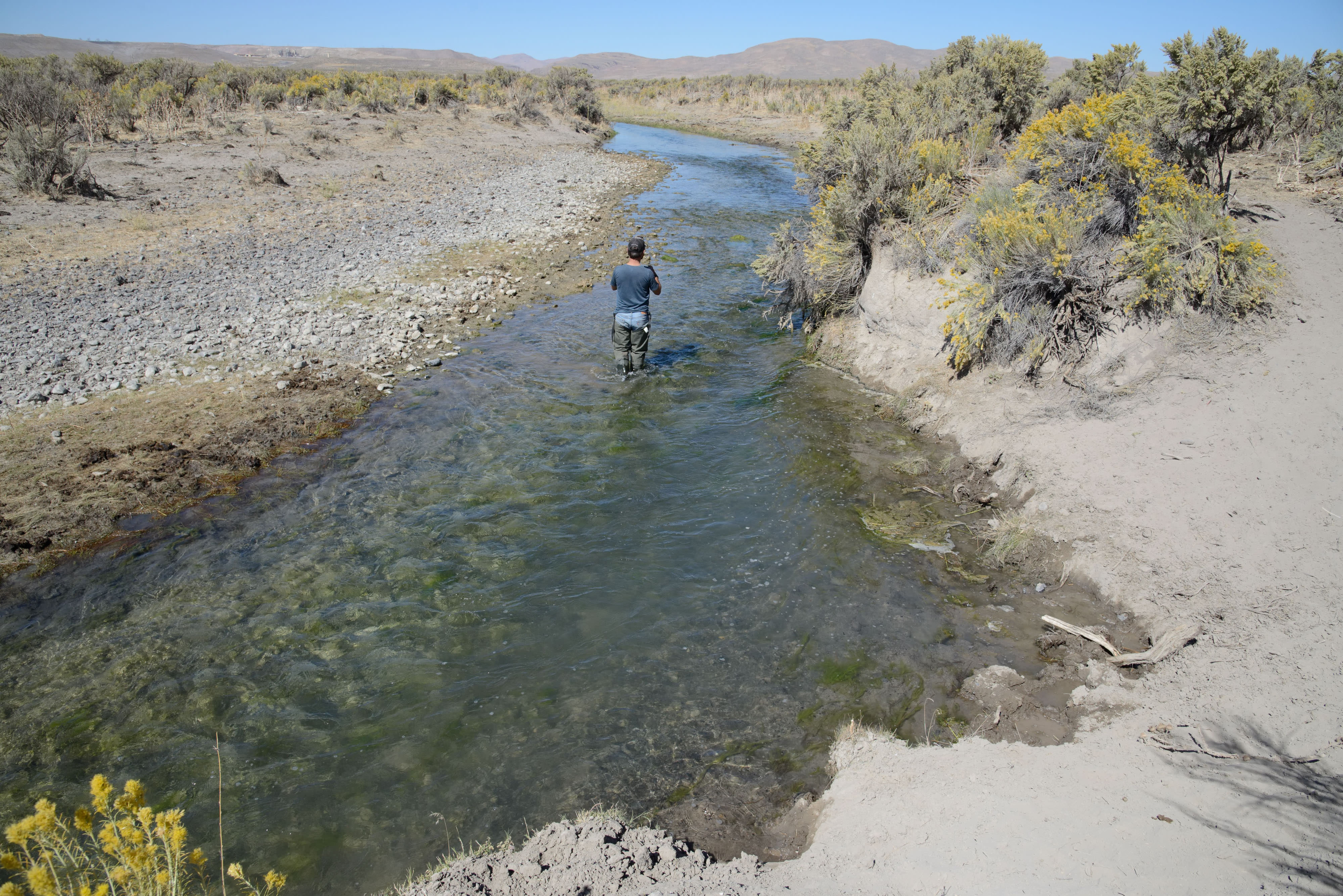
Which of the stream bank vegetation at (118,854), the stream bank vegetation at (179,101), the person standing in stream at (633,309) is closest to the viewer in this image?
the stream bank vegetation at (118,854)

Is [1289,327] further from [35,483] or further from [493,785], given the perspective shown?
[35,483]

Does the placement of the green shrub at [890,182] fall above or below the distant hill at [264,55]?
below

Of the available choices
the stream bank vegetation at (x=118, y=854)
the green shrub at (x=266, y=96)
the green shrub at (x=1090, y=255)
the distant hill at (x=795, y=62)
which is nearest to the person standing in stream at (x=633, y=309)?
the green shrub at (x=1090, y=255)

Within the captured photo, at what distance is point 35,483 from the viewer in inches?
235

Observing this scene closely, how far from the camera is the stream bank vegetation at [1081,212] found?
6.63 metres

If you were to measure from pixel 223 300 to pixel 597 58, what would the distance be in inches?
8615

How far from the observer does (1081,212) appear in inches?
291

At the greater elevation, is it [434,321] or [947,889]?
[434,321]

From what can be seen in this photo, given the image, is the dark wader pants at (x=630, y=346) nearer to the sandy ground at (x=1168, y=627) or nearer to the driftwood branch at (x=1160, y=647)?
the sandy ground at (x=1168, y=627)

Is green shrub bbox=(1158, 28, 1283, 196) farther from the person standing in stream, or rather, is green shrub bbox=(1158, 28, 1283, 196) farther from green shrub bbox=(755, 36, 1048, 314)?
the person standing in stream

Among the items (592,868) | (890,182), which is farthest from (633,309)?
(592,868)

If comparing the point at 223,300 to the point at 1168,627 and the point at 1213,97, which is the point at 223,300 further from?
the point at 1213,97

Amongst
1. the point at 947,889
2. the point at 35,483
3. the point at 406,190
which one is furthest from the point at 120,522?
the point at 406,190

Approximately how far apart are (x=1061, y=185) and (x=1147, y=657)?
6.30m
